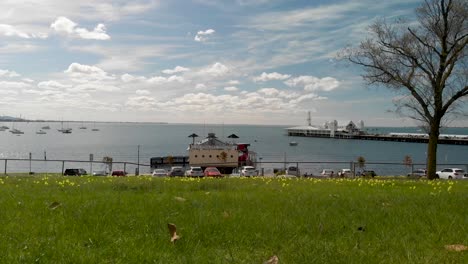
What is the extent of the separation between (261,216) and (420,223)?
92.6 inches

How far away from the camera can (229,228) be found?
611cm

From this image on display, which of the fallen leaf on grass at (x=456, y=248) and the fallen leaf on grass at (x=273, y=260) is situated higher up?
the fallen leaf on grass at (x=456, y=248)

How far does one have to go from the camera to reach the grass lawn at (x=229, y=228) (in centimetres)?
489

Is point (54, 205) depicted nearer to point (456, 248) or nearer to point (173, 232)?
point (173, 232)

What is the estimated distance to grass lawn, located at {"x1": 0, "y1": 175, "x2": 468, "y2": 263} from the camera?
489cm

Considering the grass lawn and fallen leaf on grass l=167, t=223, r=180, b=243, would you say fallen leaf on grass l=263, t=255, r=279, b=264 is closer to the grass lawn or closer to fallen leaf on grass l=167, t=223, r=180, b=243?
the grass lawn

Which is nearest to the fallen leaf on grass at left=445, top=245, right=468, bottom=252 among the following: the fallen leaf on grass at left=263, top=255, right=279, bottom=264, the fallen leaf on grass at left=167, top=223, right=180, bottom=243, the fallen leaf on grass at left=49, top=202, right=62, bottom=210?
A: the fallen leaf on grass at left=263, top=255, right=279, bottom=264

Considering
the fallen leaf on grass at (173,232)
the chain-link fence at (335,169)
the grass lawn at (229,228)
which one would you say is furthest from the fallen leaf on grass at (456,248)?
the chain-link fence at (335,169)

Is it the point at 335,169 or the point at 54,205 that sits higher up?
the point at 54,205

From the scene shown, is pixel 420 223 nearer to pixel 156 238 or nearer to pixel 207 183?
pixel 156 238

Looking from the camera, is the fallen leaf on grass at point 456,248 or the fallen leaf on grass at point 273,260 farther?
the fallen leaf on grass at point 456,248

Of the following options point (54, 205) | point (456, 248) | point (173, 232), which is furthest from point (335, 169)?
point (173, 232)

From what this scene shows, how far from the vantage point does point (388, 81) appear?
Answer: 76.7 ft

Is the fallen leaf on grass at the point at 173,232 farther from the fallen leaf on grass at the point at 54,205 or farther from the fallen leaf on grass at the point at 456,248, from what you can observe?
the fallen leaf on grass at the point at 456,248
